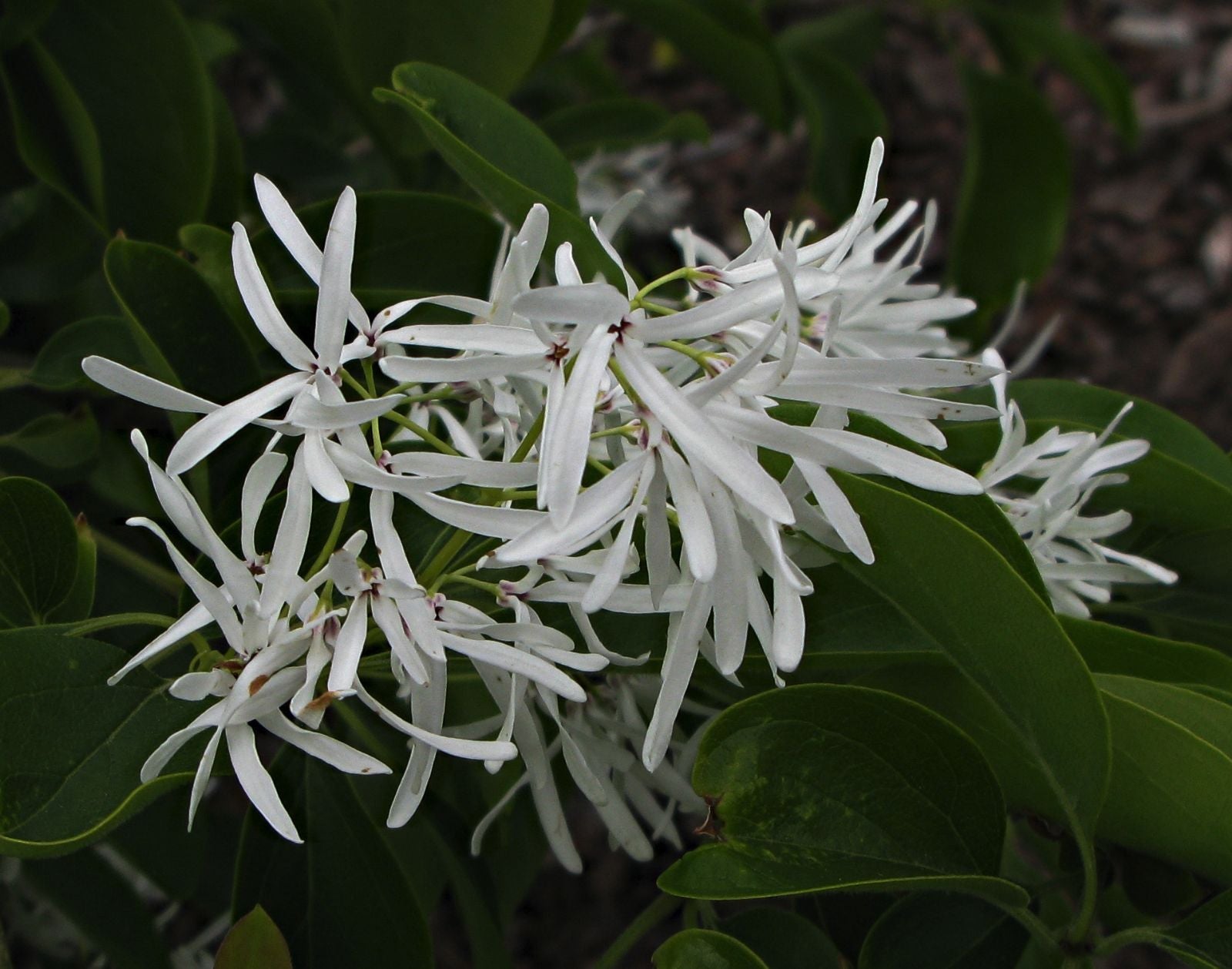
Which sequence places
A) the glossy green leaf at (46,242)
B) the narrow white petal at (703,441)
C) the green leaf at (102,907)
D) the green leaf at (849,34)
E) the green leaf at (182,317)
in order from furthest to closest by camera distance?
the green leaf at (849,34), the glossy green leaf at (46,242), the green leaf at (102,907), the green leaf at (182,317), the narrow white petal at (703,441)

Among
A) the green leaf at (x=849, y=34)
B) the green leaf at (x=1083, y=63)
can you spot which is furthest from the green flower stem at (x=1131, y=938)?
the green leaf at (x=849, y=34)

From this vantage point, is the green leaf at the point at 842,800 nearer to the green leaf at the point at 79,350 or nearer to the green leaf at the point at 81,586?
the green leaf at the point at 81,586

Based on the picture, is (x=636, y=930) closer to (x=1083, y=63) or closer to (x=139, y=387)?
(x=139, y=387)

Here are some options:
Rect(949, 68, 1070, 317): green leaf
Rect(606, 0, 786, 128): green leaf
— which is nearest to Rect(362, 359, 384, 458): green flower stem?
Rect(606, 0, 786, 128): green leaf

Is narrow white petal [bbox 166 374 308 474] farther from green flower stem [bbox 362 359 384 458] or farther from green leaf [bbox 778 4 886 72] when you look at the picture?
green leaf [bbox 778 4 886 72]

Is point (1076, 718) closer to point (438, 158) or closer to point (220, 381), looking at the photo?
point (220, 381)

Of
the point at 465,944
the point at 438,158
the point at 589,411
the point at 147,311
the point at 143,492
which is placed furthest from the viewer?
the point at 465,944

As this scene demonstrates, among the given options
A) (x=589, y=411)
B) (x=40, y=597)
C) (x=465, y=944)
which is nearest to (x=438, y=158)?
(x=40, y=597)
